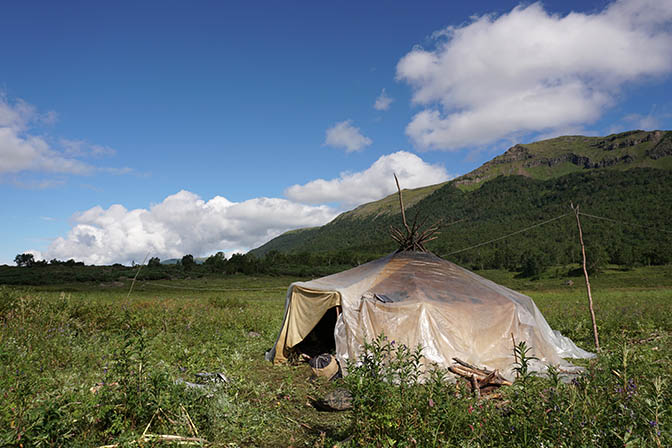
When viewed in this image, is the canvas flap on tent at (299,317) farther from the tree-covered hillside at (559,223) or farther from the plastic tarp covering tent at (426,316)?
the tree-covered hillside at (559,223)

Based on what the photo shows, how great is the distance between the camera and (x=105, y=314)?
1501 centimetres

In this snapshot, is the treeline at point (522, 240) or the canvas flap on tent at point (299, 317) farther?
the treeline at point (522, 240)

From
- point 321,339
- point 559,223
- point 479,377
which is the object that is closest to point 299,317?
point 321,339

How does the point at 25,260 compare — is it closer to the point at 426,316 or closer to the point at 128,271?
the point at 128,271

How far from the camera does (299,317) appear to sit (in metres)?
11.0

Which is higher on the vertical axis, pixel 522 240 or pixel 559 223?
pixel 559 223

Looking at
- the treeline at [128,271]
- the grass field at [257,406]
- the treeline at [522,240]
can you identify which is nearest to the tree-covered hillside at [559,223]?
the treeline at [522,240]

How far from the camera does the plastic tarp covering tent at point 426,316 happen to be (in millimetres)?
9219

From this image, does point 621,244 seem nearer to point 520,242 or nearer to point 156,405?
point 520,242

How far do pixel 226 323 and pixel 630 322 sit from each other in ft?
55.7

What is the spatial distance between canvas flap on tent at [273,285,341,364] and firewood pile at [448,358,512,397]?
3763mm

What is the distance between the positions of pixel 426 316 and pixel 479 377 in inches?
70.9

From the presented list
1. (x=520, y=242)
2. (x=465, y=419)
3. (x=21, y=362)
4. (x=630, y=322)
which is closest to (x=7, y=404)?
(x=21, y=362)

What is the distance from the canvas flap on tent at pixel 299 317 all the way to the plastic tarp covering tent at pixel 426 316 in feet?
0.09
